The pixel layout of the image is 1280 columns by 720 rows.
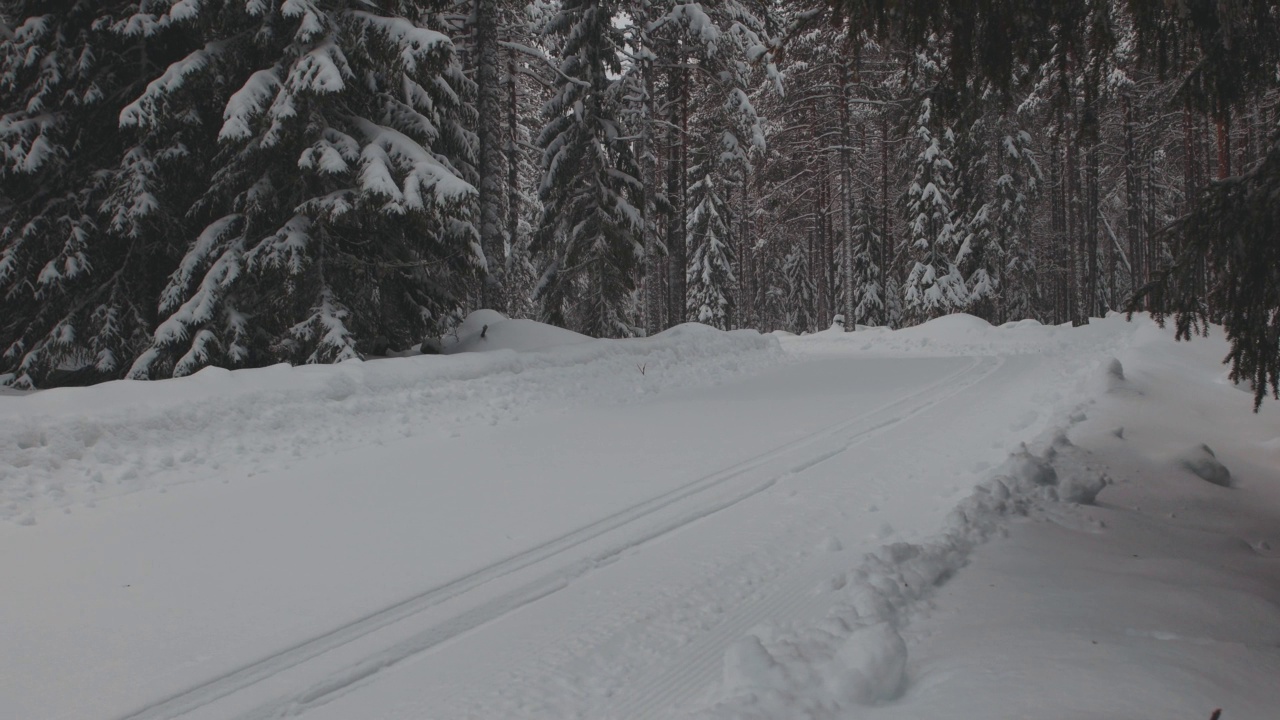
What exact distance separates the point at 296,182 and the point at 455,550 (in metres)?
7.93

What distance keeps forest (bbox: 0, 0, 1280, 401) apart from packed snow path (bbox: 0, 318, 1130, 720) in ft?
7.86

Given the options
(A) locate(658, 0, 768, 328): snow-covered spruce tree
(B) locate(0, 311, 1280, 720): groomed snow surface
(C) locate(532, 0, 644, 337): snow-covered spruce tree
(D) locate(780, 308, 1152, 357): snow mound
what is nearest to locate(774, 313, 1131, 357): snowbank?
(D) locate(780, 308, 1152, 357): snow mound

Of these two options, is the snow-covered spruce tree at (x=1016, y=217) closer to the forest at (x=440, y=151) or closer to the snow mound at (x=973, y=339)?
the forest at (x=440, y=151)

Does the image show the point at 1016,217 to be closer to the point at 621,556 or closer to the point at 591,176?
the point at 591,176

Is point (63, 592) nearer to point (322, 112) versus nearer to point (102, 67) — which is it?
point (322, 112)

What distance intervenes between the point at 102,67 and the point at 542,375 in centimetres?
890

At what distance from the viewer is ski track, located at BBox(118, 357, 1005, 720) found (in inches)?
118

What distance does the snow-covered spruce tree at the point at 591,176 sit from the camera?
1753 centimetres

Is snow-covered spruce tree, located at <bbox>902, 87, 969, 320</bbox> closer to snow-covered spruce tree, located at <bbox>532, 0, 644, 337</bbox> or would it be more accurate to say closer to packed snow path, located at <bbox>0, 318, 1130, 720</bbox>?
snow-covered spruce tree, located at <bbox>532, 0, 644, 337</bbox>

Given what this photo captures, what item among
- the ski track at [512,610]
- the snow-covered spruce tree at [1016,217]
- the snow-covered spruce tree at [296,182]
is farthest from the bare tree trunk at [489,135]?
the snow-covered spruce tree at [1016,217]

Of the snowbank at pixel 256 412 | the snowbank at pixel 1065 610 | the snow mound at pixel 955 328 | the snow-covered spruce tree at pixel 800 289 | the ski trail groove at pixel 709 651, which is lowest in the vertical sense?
the ski trail groove at pixel 709 651

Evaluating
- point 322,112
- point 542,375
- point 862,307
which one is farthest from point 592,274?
point 862,307

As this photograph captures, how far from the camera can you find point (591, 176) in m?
17.7

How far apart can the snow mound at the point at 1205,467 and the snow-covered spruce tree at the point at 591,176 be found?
13039 mm
